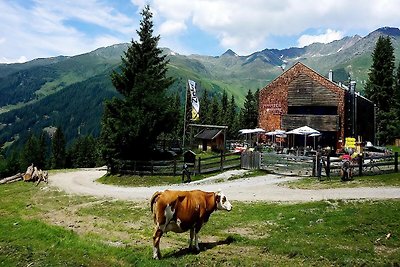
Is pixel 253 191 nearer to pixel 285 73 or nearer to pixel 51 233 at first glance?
pixel 51 233

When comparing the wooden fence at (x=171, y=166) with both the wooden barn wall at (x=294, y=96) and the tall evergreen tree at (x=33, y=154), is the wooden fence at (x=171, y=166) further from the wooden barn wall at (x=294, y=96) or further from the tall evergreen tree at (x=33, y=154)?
the tall evergreen tree at (x=33, y=154)

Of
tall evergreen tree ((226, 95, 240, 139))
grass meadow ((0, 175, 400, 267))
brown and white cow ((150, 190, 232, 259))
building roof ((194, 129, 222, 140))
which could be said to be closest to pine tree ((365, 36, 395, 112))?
tall evergreen tree ((226, 95, 240, 139))

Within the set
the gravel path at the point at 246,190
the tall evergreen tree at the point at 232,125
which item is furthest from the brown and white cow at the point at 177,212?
the tall evergreen tree at the point at 232,125

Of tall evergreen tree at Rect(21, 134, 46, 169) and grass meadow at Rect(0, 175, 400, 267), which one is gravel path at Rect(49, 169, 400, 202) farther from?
tall evergreen tree at Rect(21, 134, 46, 169)

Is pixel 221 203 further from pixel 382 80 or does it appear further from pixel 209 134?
pixel 382 80

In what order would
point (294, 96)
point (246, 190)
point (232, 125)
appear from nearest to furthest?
point (246, 190), point (294, 96), point (232, 125)

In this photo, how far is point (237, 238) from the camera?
1389cm

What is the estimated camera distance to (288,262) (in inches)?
438

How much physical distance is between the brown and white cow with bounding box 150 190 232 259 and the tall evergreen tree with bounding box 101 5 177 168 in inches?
948

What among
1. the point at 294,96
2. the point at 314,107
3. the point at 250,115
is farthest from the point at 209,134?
the point at 250,115

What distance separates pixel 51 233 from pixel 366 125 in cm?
5837

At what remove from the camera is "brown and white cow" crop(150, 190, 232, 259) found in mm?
12070

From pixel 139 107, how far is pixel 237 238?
25.5 meters

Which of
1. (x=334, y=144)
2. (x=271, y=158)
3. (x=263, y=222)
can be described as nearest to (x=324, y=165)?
(x=271, y=158)
